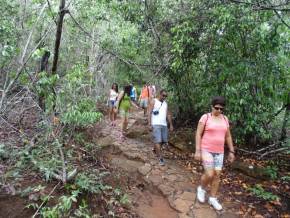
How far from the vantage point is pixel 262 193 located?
5961 mm

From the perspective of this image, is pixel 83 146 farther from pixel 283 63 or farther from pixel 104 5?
pixel 283 63

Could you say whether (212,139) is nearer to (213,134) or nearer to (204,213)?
(213,134)

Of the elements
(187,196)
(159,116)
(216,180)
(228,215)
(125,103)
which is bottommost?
(228,215)

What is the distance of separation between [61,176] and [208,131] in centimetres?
235

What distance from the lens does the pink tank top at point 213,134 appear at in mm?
4949

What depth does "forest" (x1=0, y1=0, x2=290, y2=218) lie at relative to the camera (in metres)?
5.04

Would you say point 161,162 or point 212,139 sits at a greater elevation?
point 212,139

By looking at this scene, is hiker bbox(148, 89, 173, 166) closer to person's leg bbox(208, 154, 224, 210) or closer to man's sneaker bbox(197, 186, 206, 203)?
man's sneaker bbox(197, 186, 206, 203)

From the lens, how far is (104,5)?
8.32m

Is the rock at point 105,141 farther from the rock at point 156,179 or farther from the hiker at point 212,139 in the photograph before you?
the hiker at point 212,139

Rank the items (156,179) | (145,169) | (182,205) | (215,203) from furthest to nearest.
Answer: (145,169) < (156,179) < (182,205) < (215,203)

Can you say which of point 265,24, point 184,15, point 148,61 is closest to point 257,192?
point 265,24

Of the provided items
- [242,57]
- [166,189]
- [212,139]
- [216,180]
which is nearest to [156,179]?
[166,189]

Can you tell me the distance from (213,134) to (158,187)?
1.80 metres
